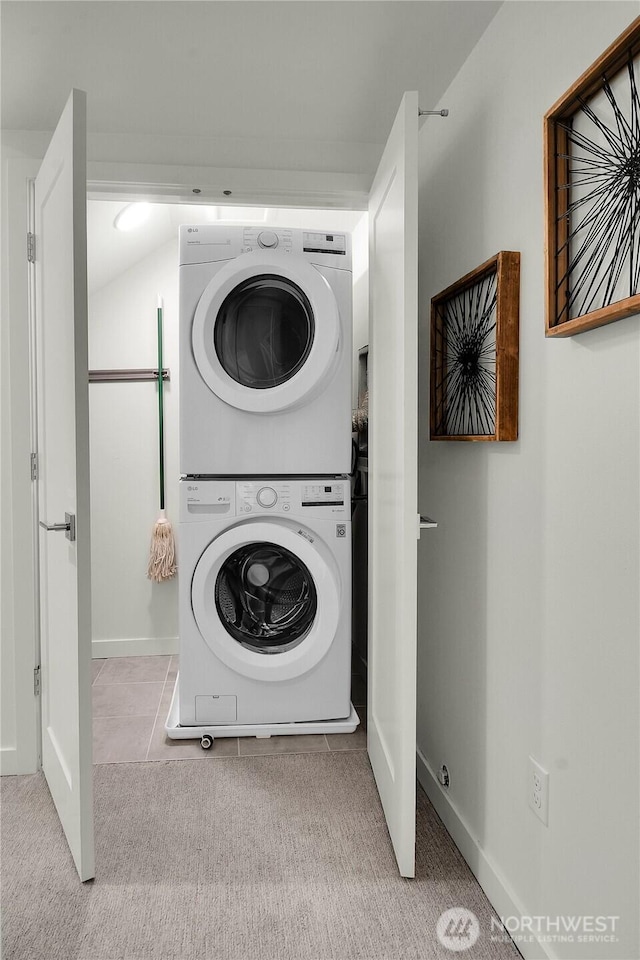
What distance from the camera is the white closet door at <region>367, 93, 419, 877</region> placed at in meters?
1.60

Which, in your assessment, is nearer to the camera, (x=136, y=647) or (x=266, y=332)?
(x=266, y=332)

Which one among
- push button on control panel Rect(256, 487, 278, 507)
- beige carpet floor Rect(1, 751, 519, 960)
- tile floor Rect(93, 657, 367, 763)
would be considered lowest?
beige carpet floor Rect(1, 751, 519, 960)

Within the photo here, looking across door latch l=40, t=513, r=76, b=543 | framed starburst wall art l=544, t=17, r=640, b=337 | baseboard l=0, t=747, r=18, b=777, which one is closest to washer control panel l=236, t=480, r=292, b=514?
door latch l=40, t=513, r=76, b=543

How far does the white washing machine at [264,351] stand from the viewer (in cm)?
242

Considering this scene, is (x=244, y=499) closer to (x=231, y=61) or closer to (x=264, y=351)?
(x=264, y=351)

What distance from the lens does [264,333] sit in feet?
8.25

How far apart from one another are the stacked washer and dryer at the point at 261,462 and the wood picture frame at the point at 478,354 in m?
0.53

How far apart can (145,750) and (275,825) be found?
0.71m

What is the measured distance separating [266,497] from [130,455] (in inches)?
53.8

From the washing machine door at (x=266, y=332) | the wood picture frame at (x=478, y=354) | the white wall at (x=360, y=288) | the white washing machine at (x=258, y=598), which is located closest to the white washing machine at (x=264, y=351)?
the washing machine door at (x=266, y=332)

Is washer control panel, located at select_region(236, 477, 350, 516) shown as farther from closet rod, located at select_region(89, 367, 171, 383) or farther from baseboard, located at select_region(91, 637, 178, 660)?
baseboard, located at select_region(91, 637, 178, 660)

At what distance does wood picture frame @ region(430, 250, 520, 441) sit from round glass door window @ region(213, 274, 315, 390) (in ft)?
2.01

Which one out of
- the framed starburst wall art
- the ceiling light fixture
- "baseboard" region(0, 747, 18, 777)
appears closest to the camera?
the framed starburst wall art

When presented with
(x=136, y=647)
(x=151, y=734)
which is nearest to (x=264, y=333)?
(x=151, y=734)
